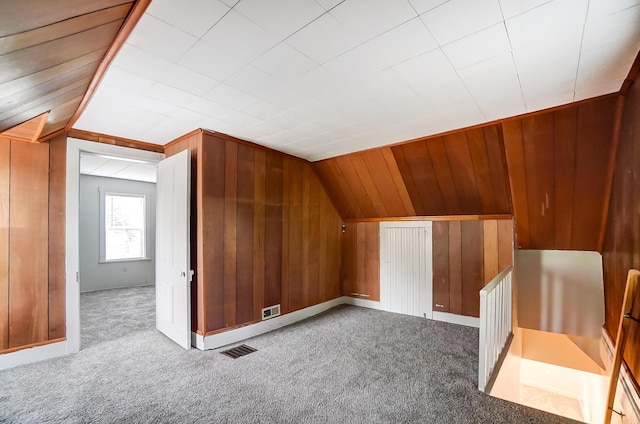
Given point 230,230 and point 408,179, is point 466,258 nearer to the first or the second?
point 408,179

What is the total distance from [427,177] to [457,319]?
6.43 ft

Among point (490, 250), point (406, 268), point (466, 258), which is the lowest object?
point (406, 268)

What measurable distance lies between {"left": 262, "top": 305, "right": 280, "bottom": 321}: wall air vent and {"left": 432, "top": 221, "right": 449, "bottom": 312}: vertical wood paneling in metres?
2.19

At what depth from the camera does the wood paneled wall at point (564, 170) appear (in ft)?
8.50

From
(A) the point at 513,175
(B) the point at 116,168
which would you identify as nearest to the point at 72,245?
(B) the point at 116,168

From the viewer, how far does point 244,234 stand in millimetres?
3586

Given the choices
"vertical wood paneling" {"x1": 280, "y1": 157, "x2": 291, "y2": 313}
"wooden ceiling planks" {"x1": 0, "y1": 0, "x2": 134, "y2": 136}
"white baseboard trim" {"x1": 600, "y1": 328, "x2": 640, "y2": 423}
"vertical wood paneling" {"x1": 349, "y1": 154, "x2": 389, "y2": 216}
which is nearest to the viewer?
"wooden ceiling planks" {"x1": 0, "y1": 0, "x2": 134, "y2": 136}

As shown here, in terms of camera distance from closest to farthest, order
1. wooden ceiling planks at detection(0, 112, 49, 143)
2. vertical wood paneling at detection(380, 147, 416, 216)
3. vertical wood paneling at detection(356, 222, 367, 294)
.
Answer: wooden ceiling planks at detection(0, 112, 49, 143), vertical wood paneling at detection(380, 147, 416, 216), vertical wood paneling at detection(356, 222, 367, 294)

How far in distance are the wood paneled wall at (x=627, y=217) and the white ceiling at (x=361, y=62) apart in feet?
1.02

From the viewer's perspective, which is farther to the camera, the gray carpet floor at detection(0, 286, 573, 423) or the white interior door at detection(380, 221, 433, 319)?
the white interior door at detection(380, 221, 433, 319)

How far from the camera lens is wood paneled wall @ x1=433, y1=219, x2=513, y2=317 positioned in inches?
151

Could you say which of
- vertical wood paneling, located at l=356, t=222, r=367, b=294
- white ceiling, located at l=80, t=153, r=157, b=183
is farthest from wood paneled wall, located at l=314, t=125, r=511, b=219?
white ceiling, located at l=80, t=153, r=157, b=183

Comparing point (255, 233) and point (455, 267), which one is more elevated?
point (255, 233)

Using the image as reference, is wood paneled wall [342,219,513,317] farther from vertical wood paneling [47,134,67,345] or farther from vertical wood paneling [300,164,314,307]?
vertical wood paneling [47,134,67,345]
